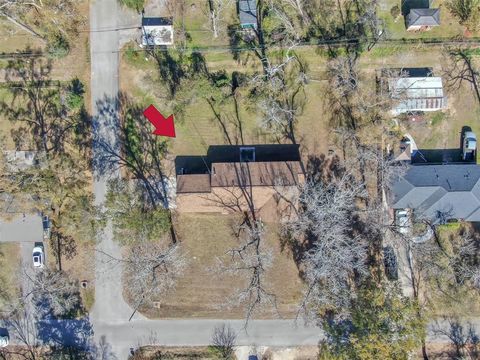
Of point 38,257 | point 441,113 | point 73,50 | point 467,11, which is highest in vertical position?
point 467,11

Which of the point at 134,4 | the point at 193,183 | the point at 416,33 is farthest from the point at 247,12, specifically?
the point at 193,183

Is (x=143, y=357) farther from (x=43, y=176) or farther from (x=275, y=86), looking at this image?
(x=275, y=86)

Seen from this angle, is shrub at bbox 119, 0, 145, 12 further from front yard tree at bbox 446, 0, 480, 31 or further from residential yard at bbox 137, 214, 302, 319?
front yard tree at bbox 446, 0, 480, 31

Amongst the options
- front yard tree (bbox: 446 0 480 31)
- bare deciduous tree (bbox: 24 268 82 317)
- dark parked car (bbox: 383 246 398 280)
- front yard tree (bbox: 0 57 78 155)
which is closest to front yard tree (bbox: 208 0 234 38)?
front yard tree (bbox: 0 57 78 155)

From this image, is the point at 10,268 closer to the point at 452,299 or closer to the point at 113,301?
the point at 113,301

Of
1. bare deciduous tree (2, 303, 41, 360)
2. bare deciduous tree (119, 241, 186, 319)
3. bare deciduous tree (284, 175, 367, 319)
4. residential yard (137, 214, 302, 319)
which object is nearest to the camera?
bare deciduous tree (284, 175, 367, 319)

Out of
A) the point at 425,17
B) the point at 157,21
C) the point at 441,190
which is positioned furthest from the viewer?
the point at 157,21

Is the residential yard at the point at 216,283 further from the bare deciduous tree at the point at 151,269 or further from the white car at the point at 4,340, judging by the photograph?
the white car at the point at 4,340
